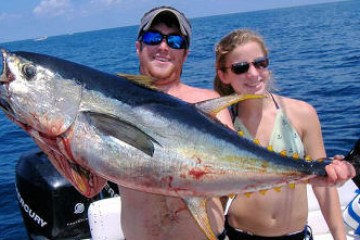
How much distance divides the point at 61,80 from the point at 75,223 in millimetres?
2830

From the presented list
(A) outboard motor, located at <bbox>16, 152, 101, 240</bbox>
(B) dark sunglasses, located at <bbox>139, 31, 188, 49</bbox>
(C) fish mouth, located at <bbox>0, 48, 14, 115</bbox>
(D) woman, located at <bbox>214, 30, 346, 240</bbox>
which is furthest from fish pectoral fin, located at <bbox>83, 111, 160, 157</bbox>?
(A) outboard motor, located at <bbox>16, 152, 101, 240</bbox>

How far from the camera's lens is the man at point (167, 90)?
9.38ft

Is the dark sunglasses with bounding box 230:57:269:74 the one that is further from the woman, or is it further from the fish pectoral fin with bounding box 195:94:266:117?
the fish pectoral fin with bounding box 195:94:266:117

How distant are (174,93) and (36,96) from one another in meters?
1.15

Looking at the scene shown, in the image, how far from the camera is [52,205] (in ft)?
15.4

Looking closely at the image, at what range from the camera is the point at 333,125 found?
34.8 feet

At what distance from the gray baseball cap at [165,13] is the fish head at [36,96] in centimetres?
94

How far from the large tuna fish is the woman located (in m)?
1.02

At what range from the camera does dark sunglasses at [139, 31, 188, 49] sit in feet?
9.90

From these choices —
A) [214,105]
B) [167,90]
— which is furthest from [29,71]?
[167,90]

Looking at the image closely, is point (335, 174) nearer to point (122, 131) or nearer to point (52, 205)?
point (122, 131)

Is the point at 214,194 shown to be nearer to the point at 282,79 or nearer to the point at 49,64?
the point at 49,64

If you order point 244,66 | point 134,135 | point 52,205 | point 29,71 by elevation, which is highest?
point 29,71

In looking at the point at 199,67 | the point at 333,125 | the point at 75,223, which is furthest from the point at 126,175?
the point at 199,67
